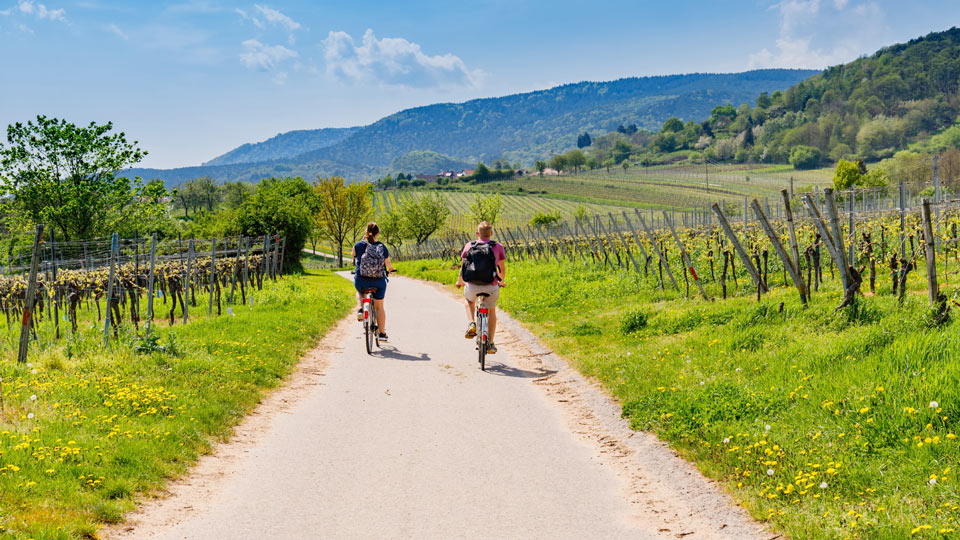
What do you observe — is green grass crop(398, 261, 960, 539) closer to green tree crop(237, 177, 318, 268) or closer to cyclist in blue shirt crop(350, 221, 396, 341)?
cyclist in blue shirt crop(350, 221, 396, 341)

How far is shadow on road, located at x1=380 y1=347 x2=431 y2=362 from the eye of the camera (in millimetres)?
11117

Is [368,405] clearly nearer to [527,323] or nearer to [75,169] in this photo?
[527,323]

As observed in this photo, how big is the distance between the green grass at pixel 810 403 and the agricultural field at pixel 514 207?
7574 cm

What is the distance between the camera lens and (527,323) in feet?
48.6

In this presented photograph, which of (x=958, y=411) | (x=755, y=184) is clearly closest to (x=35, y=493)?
(x=958, y=411)

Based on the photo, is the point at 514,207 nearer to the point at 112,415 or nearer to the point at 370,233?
the point at 370,233

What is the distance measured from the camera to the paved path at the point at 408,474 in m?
4.69

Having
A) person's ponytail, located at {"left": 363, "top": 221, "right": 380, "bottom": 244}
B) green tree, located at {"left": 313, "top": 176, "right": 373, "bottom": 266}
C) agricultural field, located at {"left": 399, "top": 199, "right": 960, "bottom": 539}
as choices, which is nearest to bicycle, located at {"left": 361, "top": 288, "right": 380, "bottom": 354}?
person's ponytail, located at {"left": 363, "top": 221, "right": 380, "bottom": 244}

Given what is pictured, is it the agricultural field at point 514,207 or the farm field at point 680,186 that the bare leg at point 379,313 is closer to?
the agricultural field at point 514,207

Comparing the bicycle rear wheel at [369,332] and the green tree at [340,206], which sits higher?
the green tree at [340,206]

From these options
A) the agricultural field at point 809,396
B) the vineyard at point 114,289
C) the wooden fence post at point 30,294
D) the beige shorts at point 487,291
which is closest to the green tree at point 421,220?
the vineyard at point 114,289

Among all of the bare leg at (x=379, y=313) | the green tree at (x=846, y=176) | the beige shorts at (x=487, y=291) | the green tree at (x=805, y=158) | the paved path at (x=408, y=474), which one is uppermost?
the green tree at (x=805, y=158)

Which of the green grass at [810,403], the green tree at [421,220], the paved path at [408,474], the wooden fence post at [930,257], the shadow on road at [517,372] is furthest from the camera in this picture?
the green tree at [421,220]

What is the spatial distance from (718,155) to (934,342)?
201766mm
